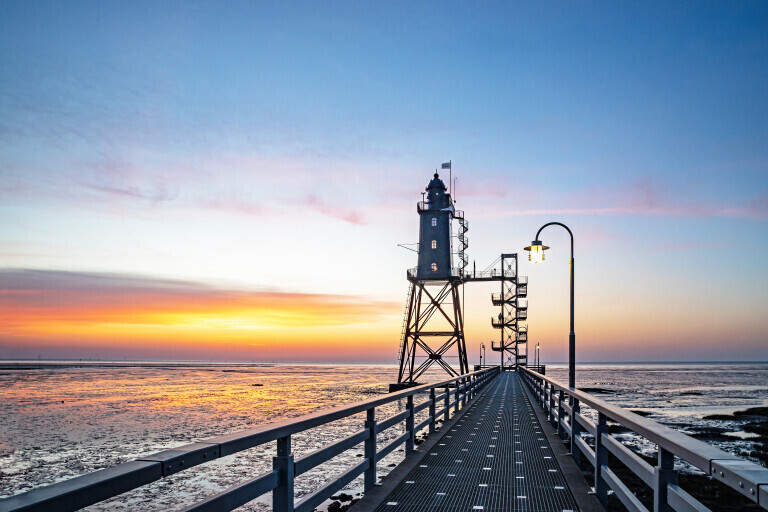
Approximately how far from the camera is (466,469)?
30.2 ft

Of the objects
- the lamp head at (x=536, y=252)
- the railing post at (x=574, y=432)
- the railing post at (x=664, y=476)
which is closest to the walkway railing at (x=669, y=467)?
the railing post at (x=664, y=476)

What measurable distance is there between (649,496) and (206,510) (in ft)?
38.5

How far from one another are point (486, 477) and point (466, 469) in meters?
0.68

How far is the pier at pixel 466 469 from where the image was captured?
2799 millimetres

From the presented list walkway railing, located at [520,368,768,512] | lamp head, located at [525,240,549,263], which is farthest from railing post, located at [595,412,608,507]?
lamp head, located at [525,240,549,263]

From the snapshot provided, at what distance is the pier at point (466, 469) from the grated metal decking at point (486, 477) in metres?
0.02

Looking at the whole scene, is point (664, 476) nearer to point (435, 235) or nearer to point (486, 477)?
point (486, 477)

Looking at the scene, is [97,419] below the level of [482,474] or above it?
below

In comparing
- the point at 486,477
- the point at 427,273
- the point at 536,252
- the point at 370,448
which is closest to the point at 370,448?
the point at 370,448

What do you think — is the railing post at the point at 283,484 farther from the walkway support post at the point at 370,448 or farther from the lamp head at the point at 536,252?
the lamp head at the point at 536,252

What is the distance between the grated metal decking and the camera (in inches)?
277

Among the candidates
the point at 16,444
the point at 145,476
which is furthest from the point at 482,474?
the point at 16,444

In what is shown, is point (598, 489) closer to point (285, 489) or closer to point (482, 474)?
point (482, 474)

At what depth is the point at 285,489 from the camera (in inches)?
177
